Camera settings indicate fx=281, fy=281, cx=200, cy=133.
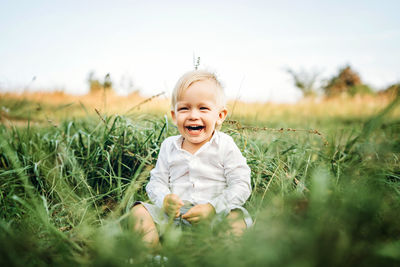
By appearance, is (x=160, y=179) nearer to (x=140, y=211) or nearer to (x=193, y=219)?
(x=140, y=211)

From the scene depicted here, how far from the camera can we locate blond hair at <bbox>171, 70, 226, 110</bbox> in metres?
1.49

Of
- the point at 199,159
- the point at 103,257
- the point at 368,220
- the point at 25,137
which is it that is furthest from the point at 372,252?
the point at 25,137

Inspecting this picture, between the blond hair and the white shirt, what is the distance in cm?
22

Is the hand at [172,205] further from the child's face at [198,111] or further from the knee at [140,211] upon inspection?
the child's face at [198,111]

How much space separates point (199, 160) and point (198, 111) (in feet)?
0.89

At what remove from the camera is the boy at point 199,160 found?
146 centimetres

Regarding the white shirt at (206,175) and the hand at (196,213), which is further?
the white shirt at (206,175)

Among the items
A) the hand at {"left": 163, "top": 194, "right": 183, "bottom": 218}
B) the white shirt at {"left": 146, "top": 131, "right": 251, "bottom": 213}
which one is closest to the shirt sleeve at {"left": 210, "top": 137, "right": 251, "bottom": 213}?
the white shirt at {"left": 146, "top": 131, "right": 251, "bottom": 213}

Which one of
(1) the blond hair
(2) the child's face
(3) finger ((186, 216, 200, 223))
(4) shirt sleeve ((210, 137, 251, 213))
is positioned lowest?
(3) finger ((186, 216, 200, 223))

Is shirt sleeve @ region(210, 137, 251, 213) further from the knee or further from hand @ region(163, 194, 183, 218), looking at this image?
the knee

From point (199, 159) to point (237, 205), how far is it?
1.03 feet

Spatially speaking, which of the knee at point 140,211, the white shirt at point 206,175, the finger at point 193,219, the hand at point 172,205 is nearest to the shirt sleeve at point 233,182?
the white shirt at point 206,175

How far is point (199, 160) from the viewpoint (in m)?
1.54

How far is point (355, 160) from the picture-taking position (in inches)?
80.6
